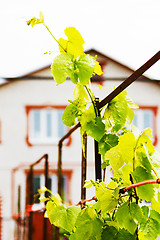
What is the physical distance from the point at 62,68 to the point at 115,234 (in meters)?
0.34

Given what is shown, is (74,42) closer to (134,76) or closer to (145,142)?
(134,76)

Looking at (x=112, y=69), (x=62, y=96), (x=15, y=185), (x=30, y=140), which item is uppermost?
(x=112, y=69)

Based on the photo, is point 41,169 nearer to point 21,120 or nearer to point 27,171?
point 27,171

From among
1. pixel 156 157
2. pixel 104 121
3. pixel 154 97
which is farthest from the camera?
pixel 154 97

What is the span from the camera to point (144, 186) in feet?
2.30

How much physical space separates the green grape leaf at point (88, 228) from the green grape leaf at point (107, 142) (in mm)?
155

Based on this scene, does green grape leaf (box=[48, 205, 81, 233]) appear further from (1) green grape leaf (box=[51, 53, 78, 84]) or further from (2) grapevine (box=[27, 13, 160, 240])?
(1) green grape leaf (box=[51, 53, 78, 84])

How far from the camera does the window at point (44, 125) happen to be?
11734 mm

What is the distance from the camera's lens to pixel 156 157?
0.72 meters

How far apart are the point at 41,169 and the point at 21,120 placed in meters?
1.48

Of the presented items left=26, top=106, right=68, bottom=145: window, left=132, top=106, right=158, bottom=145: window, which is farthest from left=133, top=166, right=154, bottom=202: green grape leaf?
left=132, top=106, right=158, bottom=145: window

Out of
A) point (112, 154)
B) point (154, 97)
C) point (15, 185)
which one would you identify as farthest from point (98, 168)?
point (154, 97)

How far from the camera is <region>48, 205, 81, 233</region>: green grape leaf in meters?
0.96

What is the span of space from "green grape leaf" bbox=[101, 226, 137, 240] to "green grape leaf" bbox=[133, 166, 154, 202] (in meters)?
0.12
